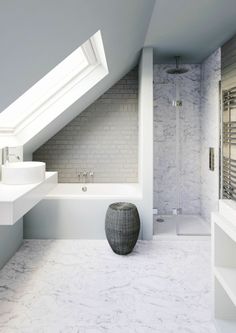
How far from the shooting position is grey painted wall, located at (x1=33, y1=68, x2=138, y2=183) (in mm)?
4441

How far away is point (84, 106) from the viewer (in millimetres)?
4246

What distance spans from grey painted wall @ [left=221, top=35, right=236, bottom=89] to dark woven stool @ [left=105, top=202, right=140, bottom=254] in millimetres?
1632

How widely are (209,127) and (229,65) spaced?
4.04ft

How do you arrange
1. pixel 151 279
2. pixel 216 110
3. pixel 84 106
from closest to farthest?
pixel 151 279, pixel 216 110, pixel 84 106

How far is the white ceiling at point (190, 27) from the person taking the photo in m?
2.39

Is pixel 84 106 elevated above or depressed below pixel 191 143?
above

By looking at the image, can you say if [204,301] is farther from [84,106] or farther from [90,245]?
[84,106]

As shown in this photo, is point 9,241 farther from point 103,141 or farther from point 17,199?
point 103,141

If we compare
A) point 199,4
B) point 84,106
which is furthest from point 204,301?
point 84,106

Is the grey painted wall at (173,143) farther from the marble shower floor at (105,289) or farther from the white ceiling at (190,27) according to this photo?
the marble shower floor at (105,289)

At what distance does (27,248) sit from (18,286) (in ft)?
2.85

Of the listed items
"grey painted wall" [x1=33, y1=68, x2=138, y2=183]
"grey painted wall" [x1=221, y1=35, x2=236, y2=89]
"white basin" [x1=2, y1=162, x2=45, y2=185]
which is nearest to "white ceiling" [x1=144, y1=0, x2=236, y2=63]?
"grey painted wall" [x1=221, y1=35, x2=236, y2=89]

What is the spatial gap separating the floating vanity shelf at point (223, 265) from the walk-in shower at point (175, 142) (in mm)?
2444

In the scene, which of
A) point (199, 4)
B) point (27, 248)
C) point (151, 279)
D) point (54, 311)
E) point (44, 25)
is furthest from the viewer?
point (27, 248)
